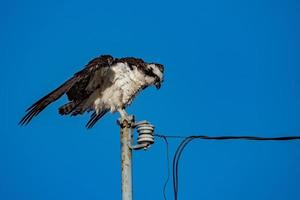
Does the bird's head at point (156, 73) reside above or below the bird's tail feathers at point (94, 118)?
above

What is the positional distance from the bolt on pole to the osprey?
282cm

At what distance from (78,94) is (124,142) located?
11.8ft

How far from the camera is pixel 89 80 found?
8797 mm

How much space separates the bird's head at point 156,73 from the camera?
9.84 meters

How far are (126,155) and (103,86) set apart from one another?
12.9 feet

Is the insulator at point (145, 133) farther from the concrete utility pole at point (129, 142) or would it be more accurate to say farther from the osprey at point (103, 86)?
the osprey at point (103, 86)

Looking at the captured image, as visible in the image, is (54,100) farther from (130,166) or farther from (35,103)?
(130,166)

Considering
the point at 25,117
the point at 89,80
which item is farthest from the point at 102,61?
the point at 25,117

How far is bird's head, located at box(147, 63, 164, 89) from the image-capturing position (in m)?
9.84

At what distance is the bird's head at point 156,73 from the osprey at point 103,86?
238mm

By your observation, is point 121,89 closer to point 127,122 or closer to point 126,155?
point 127,122

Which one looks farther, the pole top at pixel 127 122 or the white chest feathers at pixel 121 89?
the white chest feathers at pixel 121 89

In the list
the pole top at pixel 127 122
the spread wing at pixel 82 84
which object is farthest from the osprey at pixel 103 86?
the pole top at pixel 127 122

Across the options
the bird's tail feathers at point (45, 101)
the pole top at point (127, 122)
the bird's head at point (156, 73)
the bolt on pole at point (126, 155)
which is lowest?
the bolt on pole at point (126, 155)
